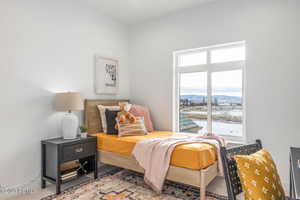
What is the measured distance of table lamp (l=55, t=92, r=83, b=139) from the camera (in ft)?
8.43

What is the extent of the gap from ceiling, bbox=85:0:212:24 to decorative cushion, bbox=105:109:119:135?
5.83 ft

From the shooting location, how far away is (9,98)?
231 centimetres

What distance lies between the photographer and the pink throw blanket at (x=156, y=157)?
2.28 meters

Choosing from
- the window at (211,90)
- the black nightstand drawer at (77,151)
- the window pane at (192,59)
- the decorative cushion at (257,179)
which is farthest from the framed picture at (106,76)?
the decorative cushion at (257,179)

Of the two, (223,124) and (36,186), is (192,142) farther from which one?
(36,186)

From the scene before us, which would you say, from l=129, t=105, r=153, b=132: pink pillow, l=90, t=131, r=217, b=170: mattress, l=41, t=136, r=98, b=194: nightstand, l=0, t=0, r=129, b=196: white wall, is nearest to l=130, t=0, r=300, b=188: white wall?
l=90, t=131, r=217, b=170: mattress

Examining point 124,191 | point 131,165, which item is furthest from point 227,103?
point 124,191

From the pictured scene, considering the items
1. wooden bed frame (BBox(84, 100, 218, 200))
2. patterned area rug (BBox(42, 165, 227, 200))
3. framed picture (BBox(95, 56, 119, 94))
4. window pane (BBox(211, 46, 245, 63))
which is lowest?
patterned area rug (BBox(42, 165, 227, 200))

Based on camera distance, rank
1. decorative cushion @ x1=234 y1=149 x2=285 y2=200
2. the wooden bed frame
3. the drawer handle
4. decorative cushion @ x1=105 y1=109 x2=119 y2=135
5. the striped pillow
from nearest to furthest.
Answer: decorative cushion @ x1=234 y1=149 x2=285 y2=200
the wooden bed frame
the drawer handle
the striped pillow
decorative cushion @ x1=105 y1=109 x2=119 y2=135

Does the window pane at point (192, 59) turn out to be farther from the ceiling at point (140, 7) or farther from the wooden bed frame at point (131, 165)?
the wooden bed frame at point (131, 165)

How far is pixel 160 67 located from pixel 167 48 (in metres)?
0.37

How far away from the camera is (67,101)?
8.43ft

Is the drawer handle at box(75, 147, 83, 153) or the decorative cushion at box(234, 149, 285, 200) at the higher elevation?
the decorative cushion at box(234, 149, 285, 200)

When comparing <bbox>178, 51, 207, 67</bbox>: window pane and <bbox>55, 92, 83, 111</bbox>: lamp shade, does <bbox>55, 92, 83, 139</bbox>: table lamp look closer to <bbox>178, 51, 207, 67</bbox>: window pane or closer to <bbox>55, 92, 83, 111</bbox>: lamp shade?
<bbox>55, 92, 83, 111</bbox>: lamp shade
